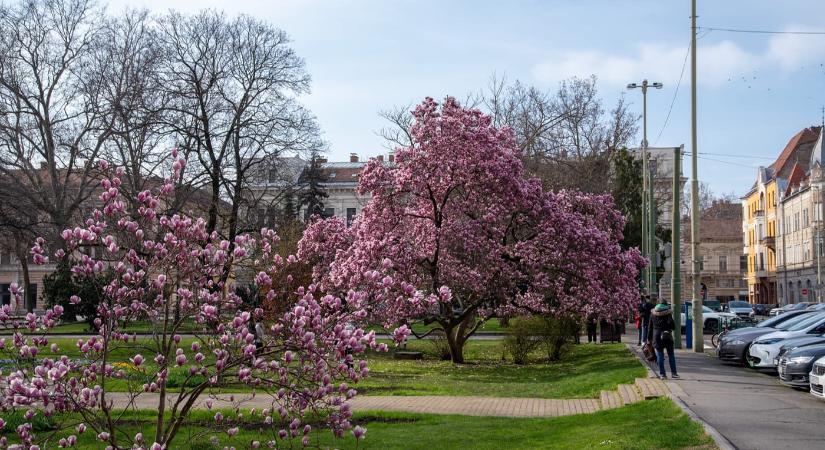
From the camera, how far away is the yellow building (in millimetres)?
97000

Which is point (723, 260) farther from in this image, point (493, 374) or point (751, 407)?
point (751, 407)

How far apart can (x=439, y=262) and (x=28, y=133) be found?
2292 cm

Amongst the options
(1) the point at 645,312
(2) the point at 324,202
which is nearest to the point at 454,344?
(1) the point at 645,312

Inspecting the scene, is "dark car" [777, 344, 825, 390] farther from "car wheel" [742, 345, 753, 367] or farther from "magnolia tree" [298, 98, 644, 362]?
"magnolia tree" [298, 98, 644, 362]

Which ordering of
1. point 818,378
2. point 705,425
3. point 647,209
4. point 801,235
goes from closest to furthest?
point 705,425, point 818,378, point 647,209, point 801,235

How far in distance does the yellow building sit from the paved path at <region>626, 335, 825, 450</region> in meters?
81.4

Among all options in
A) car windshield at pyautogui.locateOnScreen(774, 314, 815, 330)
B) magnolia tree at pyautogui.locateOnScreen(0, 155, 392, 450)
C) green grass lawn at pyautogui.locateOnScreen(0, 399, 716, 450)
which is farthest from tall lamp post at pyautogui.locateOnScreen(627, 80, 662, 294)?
magnolia tree at pyautogui.locateOnScreen(0, 155, 392, 450)

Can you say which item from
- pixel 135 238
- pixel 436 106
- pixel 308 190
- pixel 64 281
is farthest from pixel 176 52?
pixel 308 190

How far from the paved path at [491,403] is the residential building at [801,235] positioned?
66.8 m

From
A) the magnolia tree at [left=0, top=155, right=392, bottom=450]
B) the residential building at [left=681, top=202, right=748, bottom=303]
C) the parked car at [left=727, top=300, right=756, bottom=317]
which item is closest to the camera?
the magnolia tree at [left=0, top=155, right=392, bottom=450]

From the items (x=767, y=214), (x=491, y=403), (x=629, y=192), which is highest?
(x=767, y=214)

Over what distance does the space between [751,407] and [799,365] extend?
337 centimetres

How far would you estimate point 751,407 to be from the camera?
43.8ft

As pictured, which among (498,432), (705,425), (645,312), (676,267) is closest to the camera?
(705,425)
